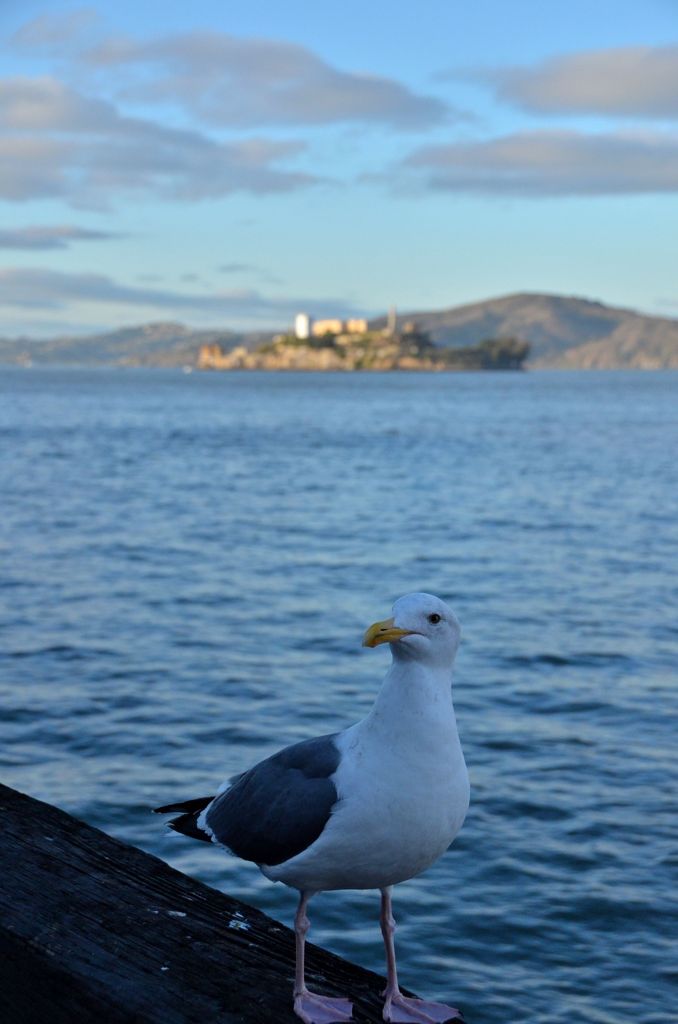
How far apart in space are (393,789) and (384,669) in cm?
1119

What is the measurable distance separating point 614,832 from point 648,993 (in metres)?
2.12

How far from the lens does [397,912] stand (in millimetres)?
7992

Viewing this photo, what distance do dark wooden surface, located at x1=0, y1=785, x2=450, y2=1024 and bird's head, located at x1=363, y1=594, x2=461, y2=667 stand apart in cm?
75

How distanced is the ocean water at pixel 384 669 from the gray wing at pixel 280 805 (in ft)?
12.8

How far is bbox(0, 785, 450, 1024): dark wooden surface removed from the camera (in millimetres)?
2383

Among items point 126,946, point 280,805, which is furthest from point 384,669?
point 126,946

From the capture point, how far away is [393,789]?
2.93 m

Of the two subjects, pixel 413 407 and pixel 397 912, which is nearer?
pixel 397 912

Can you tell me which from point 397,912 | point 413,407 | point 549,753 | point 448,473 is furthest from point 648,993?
point 413,407

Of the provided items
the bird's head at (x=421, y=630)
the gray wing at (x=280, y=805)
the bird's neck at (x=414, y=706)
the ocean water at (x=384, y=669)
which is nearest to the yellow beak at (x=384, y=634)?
the bird's head at (x=421, y=630)

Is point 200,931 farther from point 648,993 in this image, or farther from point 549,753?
point 549,753

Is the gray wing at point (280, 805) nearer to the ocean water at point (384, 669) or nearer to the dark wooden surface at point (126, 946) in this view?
the dark wooden surface at point (126, 946)

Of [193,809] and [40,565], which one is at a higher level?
[193,809]

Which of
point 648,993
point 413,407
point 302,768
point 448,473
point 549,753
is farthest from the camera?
point 413,407
